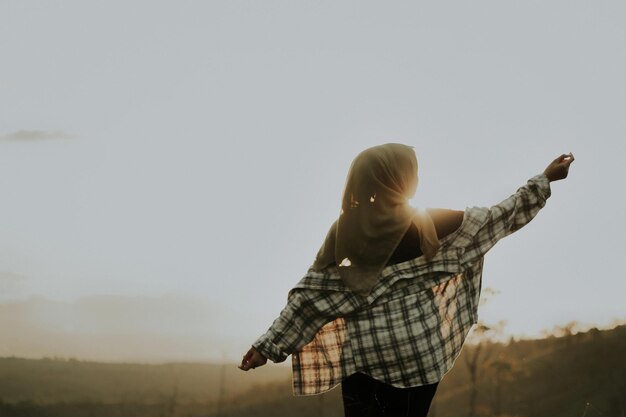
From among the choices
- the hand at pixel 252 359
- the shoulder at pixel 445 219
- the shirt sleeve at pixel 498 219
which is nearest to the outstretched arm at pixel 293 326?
the hand at pixel 252 359

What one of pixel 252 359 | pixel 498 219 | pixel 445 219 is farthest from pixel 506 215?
pixel 252 359

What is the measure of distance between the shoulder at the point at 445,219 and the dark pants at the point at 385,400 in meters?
0.78

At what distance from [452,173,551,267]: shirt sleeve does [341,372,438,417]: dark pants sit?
72 cm

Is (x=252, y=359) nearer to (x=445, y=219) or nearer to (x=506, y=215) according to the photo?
(x=445, y=219)

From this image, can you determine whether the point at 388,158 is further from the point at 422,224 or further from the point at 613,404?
the point at 613,404

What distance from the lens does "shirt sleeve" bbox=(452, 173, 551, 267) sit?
3.56 m

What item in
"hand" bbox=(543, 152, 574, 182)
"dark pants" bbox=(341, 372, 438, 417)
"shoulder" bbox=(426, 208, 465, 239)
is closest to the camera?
"dark pants" bbox=(341, 372, 438, 417)

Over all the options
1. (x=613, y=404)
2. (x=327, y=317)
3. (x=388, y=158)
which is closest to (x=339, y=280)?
(x=327, y=317)

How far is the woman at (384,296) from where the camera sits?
3.38 m

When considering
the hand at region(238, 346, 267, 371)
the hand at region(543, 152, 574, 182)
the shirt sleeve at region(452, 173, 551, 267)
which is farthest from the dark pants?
the hand at region(543, 152, 574, 182)

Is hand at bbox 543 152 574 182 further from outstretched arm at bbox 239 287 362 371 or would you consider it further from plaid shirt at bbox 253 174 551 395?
outstretched arm at bbox 239 287 362 371

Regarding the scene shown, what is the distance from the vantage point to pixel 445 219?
3.50m

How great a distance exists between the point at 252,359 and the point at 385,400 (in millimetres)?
715

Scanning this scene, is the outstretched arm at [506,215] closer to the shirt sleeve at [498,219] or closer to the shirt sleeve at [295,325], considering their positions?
the shirt sleeve at [498,219]
